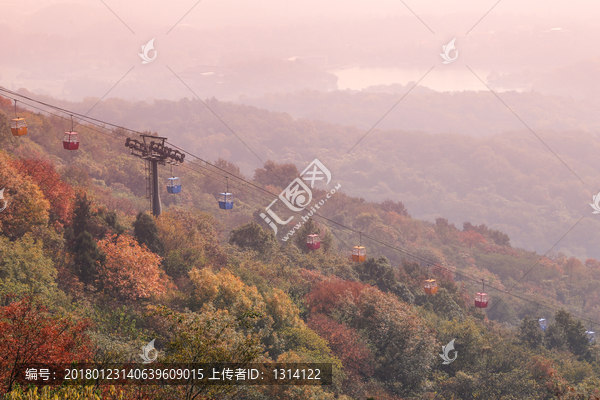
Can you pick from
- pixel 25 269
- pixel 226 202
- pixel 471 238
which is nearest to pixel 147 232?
pixel 226 202

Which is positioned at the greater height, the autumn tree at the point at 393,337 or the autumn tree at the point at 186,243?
the autumn tree at the point at 186,243

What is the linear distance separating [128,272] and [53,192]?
10.9m

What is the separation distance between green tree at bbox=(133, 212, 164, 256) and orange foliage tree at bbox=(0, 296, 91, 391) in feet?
64.5

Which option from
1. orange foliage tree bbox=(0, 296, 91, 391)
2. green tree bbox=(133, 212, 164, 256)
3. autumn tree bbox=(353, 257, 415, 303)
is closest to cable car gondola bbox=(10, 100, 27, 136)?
green tree bbox=(133, 212, 164, 256)

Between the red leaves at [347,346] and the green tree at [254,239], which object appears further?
the green tree at [254,239]

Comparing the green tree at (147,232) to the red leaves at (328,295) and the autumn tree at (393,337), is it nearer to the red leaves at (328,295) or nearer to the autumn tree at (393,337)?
the red leaves at (328,295)

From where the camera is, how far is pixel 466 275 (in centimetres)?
8881

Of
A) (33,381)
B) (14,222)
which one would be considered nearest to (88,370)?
(33,381)

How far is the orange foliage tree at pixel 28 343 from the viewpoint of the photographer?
58.4ft

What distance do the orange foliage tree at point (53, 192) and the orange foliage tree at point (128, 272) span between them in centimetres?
492

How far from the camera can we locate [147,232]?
40.2 meters

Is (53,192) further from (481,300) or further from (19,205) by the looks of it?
(481,300)

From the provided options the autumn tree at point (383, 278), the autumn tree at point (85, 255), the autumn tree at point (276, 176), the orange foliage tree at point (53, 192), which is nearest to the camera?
the autumn tree at point (85, 255)

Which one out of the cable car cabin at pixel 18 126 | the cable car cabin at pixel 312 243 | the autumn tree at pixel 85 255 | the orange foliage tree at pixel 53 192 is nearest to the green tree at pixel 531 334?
the cable car cabin at pixel 312 243
